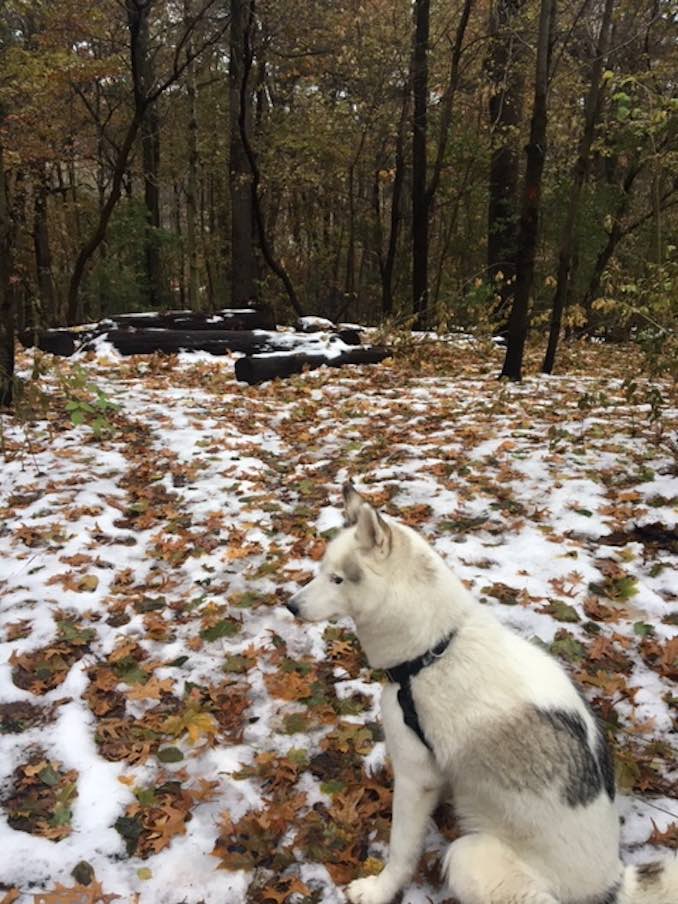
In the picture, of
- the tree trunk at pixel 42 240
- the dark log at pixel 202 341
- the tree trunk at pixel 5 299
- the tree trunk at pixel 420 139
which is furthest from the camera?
the tree trunk at pixel 42 240

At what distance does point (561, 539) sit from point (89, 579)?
13.4 ft

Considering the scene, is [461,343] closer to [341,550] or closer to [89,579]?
[89,579]

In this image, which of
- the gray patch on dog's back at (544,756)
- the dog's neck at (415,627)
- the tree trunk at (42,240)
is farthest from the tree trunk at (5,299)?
the tree trunk at (42,240)

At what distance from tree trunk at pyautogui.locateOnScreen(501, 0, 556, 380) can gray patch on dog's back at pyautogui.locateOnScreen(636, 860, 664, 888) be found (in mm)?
8702

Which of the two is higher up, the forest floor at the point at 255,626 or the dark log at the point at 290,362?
the dark log at the point at 290,362

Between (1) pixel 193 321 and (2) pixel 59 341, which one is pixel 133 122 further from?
(2) pixel 59 341

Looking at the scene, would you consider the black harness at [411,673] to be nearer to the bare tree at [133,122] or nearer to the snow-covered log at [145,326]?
the snow-covered log at [145,326]

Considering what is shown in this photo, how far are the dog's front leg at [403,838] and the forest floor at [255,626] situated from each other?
5.3 inches

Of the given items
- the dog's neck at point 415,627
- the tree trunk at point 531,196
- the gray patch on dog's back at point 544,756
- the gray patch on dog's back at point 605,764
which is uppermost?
the tree trunk at point 531,196

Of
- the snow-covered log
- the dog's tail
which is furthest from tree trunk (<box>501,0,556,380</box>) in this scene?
the dog's tail

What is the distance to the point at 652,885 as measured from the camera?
2.18m

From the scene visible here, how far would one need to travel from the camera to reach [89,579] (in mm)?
4816

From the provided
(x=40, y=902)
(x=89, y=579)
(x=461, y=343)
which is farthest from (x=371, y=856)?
→ (x=461, y=343)

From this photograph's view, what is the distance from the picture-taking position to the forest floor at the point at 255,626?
2840mm
